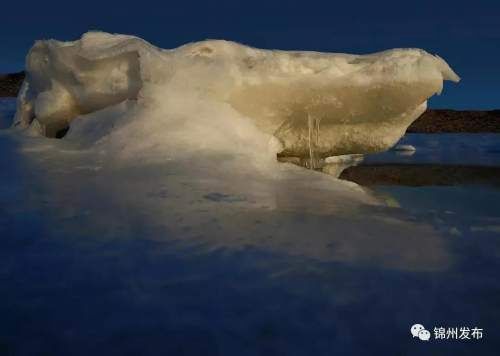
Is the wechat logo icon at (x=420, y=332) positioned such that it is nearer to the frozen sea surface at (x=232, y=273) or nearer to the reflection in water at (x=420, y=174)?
the frozen sea surface at (x=232, y=273)

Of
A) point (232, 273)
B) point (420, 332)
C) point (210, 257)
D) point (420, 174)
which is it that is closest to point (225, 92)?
point (210, 257)

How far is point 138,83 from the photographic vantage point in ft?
13.2

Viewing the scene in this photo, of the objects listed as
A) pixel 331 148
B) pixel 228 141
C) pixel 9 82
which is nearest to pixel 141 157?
pixel 228 141

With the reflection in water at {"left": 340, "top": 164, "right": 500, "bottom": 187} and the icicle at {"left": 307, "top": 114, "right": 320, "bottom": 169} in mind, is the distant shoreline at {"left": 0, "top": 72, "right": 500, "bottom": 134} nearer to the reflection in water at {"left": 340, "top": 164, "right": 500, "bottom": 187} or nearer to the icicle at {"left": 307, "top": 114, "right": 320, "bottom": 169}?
the reflection in water at {"left": 340, "top": 164, "right": 500, "bottom": 187}

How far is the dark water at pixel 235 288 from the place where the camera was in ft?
3.36

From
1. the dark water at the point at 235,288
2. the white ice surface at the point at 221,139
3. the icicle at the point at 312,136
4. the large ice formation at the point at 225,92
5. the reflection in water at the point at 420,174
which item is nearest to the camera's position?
the dark water at the point at 235,288

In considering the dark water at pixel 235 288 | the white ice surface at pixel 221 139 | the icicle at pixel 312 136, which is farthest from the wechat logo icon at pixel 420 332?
the icicle at pixel 312 136

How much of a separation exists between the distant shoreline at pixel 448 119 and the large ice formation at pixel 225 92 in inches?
484

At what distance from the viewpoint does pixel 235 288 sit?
49.2 inches

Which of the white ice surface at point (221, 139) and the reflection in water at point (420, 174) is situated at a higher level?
the white ice surface at point (221, 139)

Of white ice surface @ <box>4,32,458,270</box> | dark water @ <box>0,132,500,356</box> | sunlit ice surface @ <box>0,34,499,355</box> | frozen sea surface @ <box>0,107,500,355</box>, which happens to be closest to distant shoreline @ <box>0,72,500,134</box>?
white ice surface @ <box>4,32,458,270</box>

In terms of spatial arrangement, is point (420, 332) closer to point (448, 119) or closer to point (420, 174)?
point (420, 174)

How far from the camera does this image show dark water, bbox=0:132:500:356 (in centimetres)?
102

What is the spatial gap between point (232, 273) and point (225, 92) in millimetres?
2594
